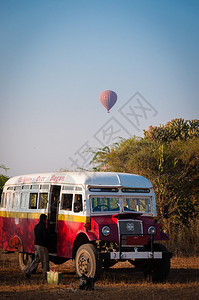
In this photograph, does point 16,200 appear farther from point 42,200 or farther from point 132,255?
point 132,255

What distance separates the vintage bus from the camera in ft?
37.7

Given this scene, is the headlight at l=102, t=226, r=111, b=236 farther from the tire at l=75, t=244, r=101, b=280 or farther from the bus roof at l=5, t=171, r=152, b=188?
the bus roof at l=5, t=171, r=152, b=188

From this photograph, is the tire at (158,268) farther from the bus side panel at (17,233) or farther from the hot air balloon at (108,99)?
the hot air balloon at (108,99)

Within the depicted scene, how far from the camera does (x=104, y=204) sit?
12.4 meters

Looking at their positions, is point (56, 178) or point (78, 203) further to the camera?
point (56, 178)

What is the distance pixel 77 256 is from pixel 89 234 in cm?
68

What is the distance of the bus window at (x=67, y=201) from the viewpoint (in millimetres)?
12680

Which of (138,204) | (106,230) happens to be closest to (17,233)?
(138,204)

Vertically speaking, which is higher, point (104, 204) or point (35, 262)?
point (104, 204)

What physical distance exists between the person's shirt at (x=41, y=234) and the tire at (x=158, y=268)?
2.86 m

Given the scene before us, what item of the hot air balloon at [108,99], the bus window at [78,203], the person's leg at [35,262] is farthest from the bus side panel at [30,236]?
the hot air balloon at [108,99]

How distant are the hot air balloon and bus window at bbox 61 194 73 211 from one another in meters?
26.0

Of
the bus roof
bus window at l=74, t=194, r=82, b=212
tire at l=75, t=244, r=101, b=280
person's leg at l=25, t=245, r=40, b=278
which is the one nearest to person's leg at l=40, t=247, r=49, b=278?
person's leg at l=25, t=245, r=40, b=278

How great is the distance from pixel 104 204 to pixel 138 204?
1.17 metres
